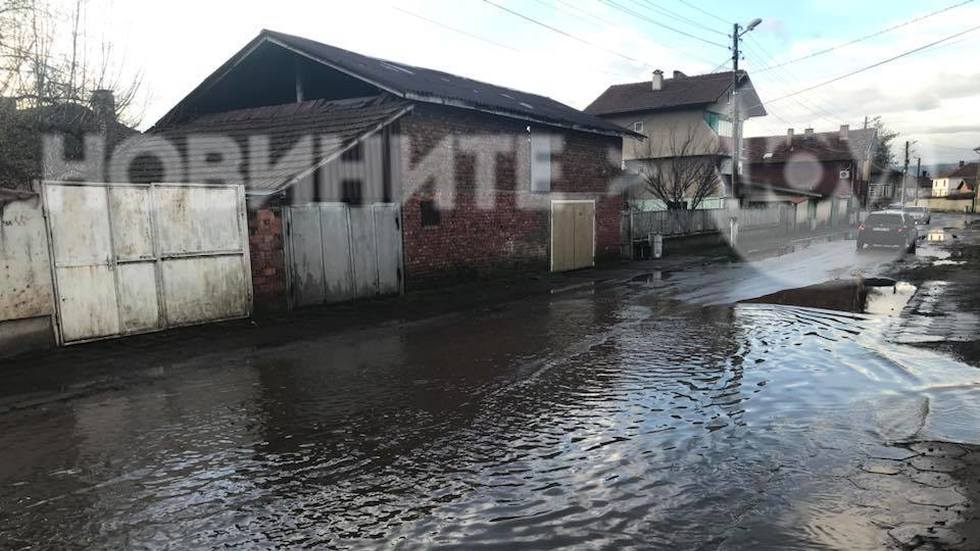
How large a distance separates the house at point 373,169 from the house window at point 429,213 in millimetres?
32

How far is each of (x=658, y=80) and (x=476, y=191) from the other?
30110 mm

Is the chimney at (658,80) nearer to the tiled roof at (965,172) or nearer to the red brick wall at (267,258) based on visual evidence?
the red brick wall at (267,258)

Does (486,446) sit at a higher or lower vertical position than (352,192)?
lower

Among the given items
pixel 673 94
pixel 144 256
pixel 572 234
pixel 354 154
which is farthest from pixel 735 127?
pixel 144 256

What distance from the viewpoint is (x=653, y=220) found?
23.6m

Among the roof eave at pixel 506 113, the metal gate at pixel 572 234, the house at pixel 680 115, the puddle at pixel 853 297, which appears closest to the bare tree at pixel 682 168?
the house at pixel 680 115

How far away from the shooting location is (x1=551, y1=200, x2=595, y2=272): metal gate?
17.9m

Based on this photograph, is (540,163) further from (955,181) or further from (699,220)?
(955,181)

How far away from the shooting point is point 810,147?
59.1 metres

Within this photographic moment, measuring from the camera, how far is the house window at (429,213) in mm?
13719

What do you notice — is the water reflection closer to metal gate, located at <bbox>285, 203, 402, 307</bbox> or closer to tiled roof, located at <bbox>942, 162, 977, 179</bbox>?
metal gate, located at <bbox>285, 203, 402, 307</bbox>

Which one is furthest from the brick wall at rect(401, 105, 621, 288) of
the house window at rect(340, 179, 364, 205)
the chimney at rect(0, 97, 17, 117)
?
the chimney at rect(0, 97, 17, 117)

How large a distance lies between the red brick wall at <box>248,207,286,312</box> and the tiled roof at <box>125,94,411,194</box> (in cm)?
47

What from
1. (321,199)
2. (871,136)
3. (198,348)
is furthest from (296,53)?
(871,136)
